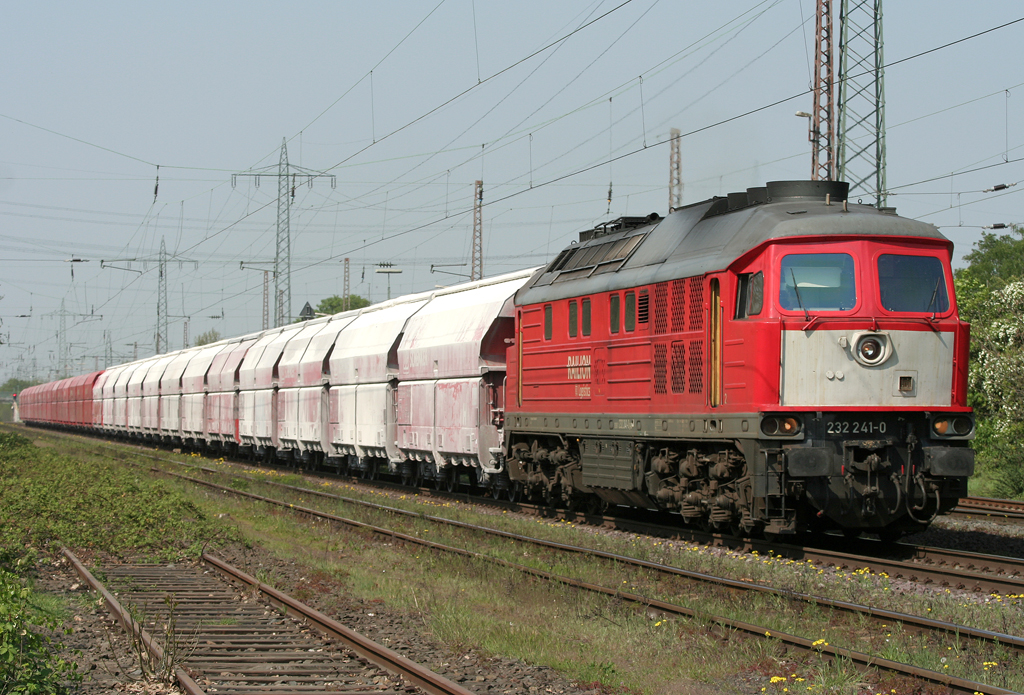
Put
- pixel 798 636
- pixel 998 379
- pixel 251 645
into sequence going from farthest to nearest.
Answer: pixel 998 379 → pixel 251 645 → pixel 798 636

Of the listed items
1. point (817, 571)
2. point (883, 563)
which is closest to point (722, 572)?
point (817, 571)

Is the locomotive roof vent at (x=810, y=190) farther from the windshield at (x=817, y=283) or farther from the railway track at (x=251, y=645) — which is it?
the railway track at (x=251, y=645)

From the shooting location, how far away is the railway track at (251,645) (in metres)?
8.27

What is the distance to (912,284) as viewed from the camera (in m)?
13.2

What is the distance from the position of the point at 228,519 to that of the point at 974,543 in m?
13.4

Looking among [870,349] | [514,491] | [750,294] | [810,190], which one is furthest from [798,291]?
[514,491]

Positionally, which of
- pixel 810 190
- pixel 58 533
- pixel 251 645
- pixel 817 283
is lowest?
pixel 251 645

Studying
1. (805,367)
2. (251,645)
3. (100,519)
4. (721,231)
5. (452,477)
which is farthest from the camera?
(452,477)

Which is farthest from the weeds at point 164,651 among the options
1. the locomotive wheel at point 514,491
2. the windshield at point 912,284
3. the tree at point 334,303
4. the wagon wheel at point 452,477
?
the tree at point 334,303

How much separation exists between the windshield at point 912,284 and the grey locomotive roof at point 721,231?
1.14ft

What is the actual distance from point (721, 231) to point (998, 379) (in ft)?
42.0

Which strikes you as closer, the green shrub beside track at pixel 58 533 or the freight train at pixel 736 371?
the green shrub beside track at pixel 58 533

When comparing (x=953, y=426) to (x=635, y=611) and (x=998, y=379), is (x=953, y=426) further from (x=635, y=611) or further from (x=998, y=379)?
(x=998, y=379)

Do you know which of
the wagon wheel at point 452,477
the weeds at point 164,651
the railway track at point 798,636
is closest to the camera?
the railway track at point 798,636
